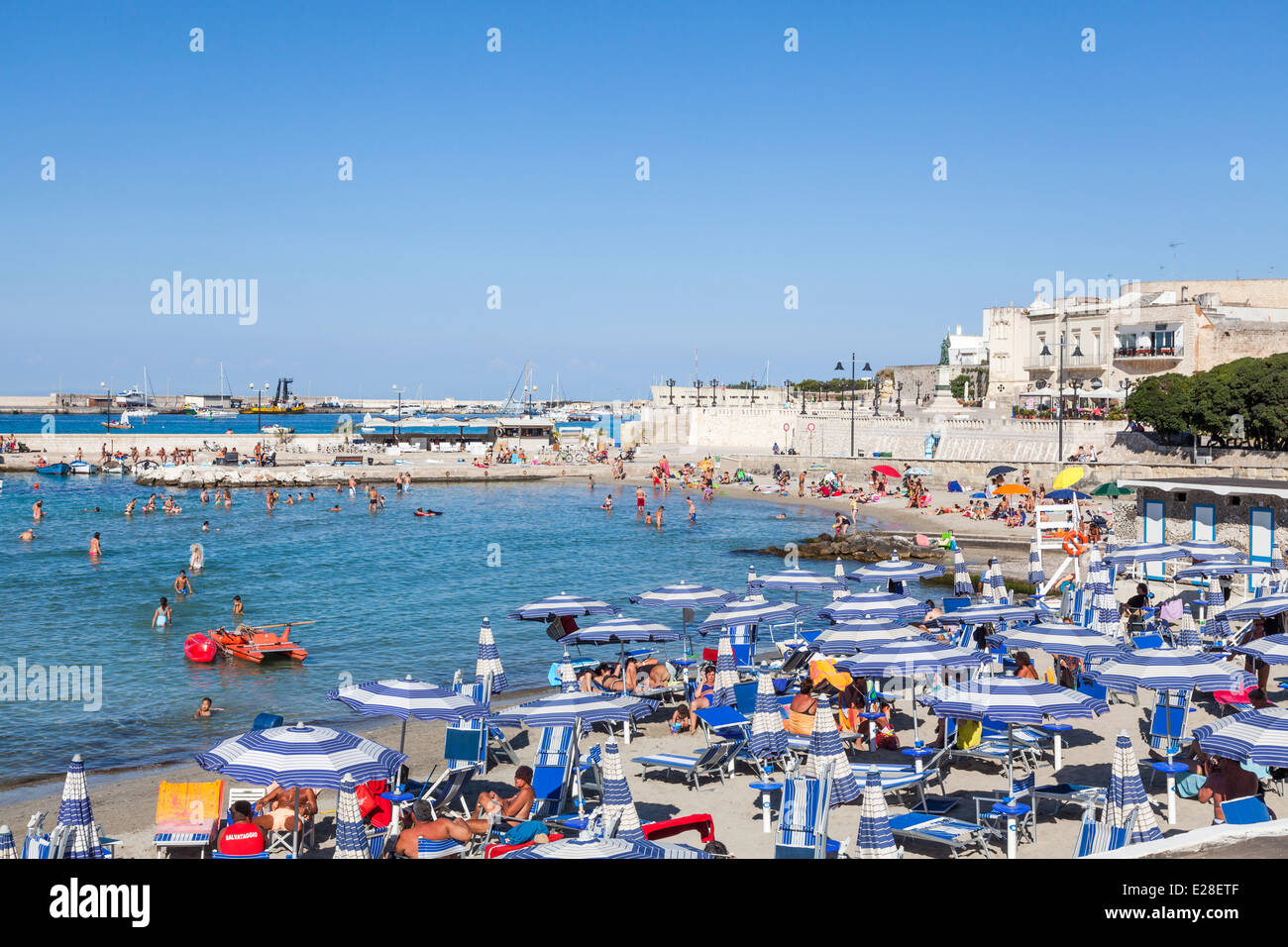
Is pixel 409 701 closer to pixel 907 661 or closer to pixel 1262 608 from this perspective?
pixel 907 661

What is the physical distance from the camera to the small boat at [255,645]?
69.5 ft

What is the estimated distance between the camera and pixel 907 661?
12320mm

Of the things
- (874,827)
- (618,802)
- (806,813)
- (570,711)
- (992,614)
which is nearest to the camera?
(874,827)

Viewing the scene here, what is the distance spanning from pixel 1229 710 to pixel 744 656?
706cm

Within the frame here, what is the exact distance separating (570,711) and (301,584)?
77.9 ft

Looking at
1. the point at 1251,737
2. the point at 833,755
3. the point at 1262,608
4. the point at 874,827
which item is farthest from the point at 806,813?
the point at 1262,608

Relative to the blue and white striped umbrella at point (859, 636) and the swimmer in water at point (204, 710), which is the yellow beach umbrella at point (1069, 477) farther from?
the swimmer in water at point (204, 710)

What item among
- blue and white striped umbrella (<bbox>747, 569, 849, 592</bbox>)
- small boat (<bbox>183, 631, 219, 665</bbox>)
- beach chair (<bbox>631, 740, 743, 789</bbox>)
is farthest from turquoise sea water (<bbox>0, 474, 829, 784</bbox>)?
beach chair (<bbox>631, 740, 743, 789</bbox>)

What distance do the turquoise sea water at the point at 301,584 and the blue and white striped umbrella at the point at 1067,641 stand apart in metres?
9.33

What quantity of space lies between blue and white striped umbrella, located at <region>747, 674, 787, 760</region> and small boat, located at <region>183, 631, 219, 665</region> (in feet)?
45.2

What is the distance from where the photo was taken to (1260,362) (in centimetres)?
4234

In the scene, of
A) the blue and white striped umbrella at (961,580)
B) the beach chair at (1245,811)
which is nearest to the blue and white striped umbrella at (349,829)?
the beach chair at (1245,811)
